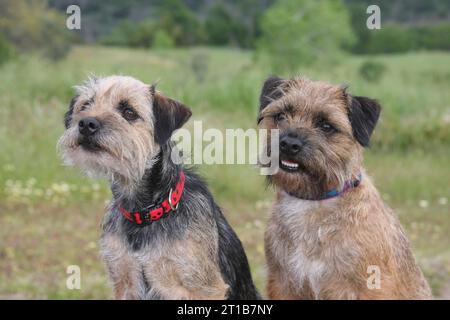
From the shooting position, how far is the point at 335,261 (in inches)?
197

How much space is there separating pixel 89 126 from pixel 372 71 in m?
21.8

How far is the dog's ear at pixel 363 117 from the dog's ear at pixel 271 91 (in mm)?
638

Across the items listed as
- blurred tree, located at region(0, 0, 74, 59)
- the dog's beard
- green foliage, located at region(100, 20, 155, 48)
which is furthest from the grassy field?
green foliage, located at region(100, 20, 155, 48)

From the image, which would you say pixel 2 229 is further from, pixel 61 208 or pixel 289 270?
pixel 289 270

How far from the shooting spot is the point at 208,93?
57.4 ft

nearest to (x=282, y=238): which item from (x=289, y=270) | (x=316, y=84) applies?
(x=289, y=270)

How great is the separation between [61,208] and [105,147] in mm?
7415

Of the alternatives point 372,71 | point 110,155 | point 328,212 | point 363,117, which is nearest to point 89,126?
point 110,155

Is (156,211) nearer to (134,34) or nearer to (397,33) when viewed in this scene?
(134,34)

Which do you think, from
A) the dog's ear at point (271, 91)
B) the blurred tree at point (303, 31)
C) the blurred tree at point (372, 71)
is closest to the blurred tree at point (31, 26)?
the blurred tree at point (303, 31)

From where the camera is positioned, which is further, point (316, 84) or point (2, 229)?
point (2, 229)

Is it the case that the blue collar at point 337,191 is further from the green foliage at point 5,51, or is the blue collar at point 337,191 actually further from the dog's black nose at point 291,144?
the green foliage at point 5,51

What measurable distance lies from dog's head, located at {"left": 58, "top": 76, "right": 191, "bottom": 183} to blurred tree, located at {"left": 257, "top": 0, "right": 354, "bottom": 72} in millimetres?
22280

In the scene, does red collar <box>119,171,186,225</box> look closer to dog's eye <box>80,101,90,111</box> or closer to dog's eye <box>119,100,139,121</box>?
dog's eye <box>119,100,139,121</box>
